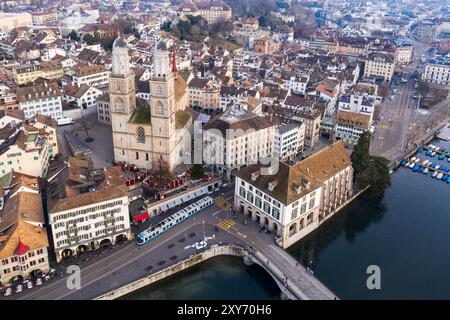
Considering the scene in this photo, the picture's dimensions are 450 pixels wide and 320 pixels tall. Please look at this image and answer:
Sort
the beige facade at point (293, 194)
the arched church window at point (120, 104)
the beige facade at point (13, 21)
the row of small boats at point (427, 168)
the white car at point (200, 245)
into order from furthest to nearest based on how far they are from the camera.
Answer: the beige facade at point (13, 21), the row of small boats at point (427, 168), the arched church window at point (120, 104), the beige facade at point (293, 194), the white car at point (200, 245)

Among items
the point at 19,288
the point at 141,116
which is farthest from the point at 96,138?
the point at 19,288

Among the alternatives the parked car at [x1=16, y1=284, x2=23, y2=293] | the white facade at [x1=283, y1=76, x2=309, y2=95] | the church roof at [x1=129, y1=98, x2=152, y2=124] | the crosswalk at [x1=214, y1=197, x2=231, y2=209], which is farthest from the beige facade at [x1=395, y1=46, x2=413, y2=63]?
the parked car at [x1=16, y1=284, x2=23, y2=293]

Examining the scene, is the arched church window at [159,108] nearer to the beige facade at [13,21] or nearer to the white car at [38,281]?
the white car at [38,281]

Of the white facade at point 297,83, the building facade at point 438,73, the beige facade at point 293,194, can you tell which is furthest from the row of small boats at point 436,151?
the building facade at point 438,73

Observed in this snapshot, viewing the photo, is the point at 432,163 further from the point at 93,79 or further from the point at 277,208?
the point at 93,79

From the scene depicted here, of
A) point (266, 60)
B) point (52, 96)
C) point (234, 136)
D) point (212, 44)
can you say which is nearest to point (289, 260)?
point (234, 136)
